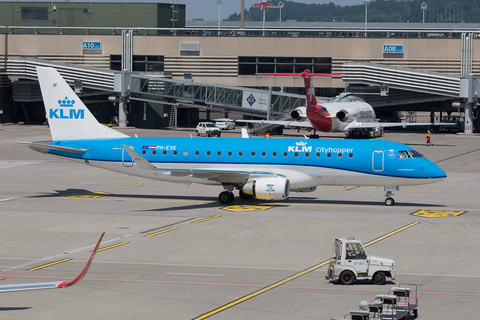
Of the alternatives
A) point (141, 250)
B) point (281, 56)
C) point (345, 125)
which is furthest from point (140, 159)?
point (281, 56)

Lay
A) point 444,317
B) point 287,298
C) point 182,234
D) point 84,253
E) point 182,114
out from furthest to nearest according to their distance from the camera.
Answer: point 182,114 → point 182,234 → point 84,253 → point 287,298 → point 444,317

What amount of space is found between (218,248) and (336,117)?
Answer: 5309 cm

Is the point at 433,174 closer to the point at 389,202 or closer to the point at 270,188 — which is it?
the point at 389,202

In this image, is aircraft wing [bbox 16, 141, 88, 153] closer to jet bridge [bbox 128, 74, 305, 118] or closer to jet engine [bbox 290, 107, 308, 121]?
jet engine [bbox 290, 107, 308, 121]

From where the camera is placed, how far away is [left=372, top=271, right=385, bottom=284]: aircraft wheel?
21.2 meters

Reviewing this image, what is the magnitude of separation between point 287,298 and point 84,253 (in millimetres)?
10276

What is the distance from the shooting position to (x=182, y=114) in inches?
4345

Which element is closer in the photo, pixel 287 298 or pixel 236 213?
pixel 287 298

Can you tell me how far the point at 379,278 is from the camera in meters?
21.3

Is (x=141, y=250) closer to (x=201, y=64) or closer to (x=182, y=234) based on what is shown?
(x=182, y=234)

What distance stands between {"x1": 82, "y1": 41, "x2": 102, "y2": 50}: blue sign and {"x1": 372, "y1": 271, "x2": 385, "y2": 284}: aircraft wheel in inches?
3554

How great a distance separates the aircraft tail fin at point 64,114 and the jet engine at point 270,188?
434 inches

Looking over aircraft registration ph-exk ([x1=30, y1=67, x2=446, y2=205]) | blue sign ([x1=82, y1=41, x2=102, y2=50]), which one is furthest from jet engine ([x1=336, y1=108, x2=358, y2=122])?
blue sign ([x1=82, y1=41, x2=102, y2=50])

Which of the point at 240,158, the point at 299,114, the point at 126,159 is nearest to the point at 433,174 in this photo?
the point at 240,158
